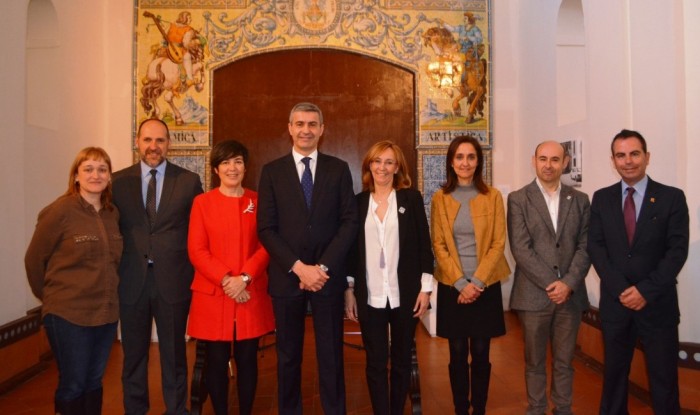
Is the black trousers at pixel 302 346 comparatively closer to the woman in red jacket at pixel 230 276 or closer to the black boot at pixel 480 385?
the woman in red jacket at pixel 230 276

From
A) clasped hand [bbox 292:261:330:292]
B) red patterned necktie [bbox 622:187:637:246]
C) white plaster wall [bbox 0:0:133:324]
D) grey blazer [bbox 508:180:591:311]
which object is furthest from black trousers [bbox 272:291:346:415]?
white plaster wall [bbox 0:0:133:324]

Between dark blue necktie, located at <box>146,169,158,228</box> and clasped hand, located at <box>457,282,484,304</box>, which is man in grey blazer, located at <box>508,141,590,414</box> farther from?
dark blue necktie, located at <box>146,169,158,228</box>

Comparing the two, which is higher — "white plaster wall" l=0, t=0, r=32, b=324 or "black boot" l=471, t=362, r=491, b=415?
"white plaster wall" l=0, t=0, r=32, b=324

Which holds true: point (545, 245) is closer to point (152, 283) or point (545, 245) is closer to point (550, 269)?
point (550, 269)

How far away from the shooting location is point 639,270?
2729 mm

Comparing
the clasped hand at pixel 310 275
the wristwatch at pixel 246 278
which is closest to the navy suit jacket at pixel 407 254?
the clasped hand at pixel 310 275

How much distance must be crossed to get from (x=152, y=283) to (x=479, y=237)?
6.28 feet

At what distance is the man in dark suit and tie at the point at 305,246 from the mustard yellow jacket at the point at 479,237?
571 mm

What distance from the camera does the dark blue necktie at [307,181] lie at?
2770 mm

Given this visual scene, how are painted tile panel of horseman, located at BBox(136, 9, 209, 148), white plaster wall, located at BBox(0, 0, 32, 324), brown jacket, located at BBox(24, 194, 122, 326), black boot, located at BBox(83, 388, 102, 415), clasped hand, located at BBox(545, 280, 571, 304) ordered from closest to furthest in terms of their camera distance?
brown jacket, located at BBox(24, 194, 122, 326) < black boot, located at BBox(83, 388, 102, 415) < clasped hand, located at BBox(545, 280, 571, 304) < white plaster wall, located at BBox(0, 0, 32, 324) < painted tile panel of horseman, located at BBox(136, 9, 209, 148)

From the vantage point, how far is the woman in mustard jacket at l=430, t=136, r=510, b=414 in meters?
2.90

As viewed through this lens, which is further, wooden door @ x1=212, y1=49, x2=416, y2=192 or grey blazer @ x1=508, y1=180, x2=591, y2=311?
wooden door @ x1=212, y1=49, x2=416, y2=192

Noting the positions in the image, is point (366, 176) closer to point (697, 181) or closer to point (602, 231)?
point (602, 231)

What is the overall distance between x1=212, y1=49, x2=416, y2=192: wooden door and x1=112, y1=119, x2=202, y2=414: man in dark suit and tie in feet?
10.9
